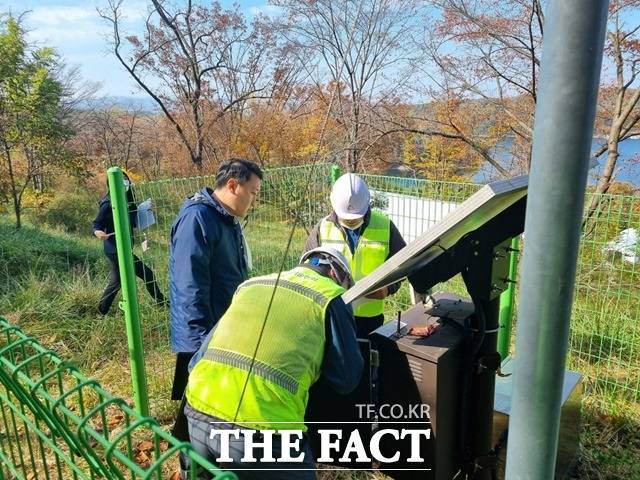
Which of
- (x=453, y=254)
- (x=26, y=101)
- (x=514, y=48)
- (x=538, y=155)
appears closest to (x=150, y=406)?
(x=453, y=254)

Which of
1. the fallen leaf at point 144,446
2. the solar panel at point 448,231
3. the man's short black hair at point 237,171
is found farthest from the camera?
the fallen leaf at point 144,446

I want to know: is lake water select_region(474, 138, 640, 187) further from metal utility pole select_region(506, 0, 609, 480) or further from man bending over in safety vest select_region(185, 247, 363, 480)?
metal utility pole select_region(506, 0, 609, 480)

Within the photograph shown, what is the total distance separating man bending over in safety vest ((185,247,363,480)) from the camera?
1.74m

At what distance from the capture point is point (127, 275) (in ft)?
9.98

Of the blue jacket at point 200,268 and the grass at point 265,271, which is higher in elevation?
the blue jacket at point 200,268

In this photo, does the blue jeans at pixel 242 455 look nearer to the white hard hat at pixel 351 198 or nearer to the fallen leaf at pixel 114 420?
the white hard hat at pixel 351 198

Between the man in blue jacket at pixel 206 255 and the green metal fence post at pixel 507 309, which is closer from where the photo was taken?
the man in blue jacket at pixel 206 255

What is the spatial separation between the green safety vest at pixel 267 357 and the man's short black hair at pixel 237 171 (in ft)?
3.60

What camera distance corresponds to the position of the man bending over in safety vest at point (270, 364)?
5.72 ft

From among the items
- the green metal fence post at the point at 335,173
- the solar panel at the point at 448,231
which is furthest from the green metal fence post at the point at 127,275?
the green metal fence post at the point at 335,173

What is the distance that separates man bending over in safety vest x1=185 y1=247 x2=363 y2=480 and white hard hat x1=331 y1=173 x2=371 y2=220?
1.17m

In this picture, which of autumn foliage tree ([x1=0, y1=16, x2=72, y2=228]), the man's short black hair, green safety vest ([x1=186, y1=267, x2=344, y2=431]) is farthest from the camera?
autumn foliage tree ([x1=0, y1=16, x2=72, y2=228])

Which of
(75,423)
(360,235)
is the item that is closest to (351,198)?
(360,235)

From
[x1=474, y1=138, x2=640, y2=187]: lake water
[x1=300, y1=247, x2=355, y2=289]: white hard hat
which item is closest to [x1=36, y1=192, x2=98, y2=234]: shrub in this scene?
[x1=474, y1=138, x2=640, y2=187]: lake water
